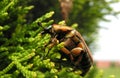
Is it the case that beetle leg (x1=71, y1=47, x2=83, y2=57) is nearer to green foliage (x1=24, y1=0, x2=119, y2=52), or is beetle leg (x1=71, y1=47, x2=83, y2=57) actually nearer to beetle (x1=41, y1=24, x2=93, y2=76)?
beetle (x1=41, y1=24, x2=93, y2=76)

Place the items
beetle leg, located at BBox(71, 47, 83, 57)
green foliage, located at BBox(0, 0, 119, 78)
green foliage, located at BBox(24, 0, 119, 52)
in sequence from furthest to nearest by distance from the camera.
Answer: green foliage, located at BBox(24, 0, 119, 52)
beetle leg, located at BBox(71, 47, 83, 57)
green foliage, located at BBox(0, 0, 119, 78)

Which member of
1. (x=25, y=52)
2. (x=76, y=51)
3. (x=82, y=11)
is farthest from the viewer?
(x=82, y=11)

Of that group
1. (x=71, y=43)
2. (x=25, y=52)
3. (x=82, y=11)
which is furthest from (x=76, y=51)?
(x=82, y=11)

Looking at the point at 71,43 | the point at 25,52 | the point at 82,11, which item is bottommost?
the point at 25,52

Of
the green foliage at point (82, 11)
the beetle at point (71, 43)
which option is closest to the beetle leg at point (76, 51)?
the beetle at point (71, 43)

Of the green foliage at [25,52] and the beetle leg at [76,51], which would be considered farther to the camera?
the beetle leg at [76,51]

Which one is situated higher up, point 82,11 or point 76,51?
point 82,11

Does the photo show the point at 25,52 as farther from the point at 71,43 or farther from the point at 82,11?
the point at 82,11

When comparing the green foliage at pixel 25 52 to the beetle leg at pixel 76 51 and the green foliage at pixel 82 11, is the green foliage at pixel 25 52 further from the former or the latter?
the green foliage at pixel 82 11

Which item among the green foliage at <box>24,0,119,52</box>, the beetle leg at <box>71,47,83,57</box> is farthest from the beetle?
the green foliage at <box>24,0,119,52</box>

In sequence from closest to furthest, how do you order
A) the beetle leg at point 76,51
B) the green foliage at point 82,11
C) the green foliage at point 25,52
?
the green foliage at point 25,52
the beetle leg at point 76,51
the green foliage at point 82,11
